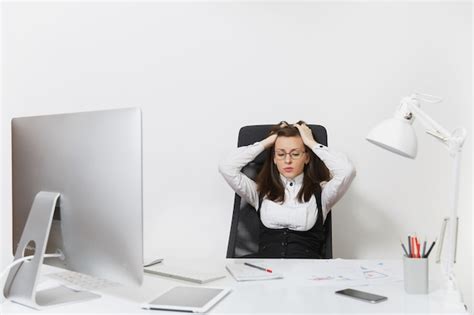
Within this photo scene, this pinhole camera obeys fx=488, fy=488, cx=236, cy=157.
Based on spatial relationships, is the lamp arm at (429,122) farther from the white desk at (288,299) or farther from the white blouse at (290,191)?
the white blouse at (290,191)

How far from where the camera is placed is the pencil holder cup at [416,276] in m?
1.23

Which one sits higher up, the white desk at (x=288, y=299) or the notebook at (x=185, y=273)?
the white desk at (x=288, y=299)

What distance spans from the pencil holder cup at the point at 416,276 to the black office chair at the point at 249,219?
0.78m

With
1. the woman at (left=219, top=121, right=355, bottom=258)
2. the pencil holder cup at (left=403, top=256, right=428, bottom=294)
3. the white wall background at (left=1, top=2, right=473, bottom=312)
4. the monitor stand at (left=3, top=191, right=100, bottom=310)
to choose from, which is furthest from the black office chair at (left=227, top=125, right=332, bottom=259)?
the monitor stand at (left=3, top=191, right=100, bottom=310)

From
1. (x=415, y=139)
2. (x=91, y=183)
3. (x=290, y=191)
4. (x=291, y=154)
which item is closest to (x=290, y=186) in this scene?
(x=290, y=191)

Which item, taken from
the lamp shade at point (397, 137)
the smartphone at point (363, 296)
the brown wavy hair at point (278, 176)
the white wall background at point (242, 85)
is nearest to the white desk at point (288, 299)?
the smartphone at point (363, 296)

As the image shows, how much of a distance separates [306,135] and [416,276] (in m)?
1.02

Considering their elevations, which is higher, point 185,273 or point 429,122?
point 429,122

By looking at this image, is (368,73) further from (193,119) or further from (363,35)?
(193,119)

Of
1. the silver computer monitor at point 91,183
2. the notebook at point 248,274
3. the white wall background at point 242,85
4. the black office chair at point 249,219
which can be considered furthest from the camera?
the white wall background at point 242,85

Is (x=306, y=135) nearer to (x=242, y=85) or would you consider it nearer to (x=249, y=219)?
(x=249, y=219)

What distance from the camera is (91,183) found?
44.3 inches

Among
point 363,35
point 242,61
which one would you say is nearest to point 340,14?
point 363,35

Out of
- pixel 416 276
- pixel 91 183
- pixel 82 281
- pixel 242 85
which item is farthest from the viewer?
pixel 242 85
